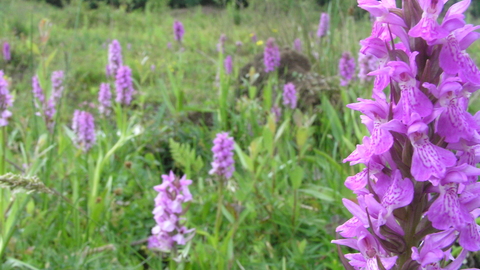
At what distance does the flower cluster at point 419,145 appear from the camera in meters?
0.72

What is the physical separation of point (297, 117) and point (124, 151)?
1363mm

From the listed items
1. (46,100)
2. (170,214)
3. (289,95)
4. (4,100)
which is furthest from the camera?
(289,95)

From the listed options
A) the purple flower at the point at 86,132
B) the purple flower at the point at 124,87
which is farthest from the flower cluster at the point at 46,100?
the purple flower at the point at 124,87

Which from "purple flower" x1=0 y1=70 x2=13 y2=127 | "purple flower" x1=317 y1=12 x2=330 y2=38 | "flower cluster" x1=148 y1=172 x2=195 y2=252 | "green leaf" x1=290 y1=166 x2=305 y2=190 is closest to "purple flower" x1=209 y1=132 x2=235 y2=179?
"green leaf" x1=290 y1=166 x2=305 y2=190

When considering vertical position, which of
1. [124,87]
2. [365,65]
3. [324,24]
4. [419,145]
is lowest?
[124,87]

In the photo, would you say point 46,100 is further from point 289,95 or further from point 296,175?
point 289,95

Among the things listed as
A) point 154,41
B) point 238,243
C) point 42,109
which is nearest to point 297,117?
point 238,243

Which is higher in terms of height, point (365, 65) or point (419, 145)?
point (419, 145)

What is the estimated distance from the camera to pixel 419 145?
728 mm

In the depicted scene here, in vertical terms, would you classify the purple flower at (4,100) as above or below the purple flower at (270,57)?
above

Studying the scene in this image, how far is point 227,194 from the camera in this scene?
2467 mm

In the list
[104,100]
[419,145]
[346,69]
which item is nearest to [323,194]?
[419,145]

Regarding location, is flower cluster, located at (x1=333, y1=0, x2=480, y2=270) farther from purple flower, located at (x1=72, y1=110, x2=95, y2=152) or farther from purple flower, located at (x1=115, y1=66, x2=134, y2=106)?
purple flower, located at (x1=115, y1=66, x2=134, y2=106)

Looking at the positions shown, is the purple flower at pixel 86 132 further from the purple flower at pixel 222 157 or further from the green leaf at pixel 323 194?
the green leaf at pixel 323 194
